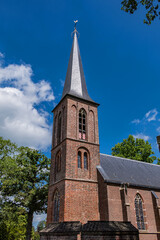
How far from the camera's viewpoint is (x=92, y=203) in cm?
1817

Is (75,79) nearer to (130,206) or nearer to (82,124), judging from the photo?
(82,124)

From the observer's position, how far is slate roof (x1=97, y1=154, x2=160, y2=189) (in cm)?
2019

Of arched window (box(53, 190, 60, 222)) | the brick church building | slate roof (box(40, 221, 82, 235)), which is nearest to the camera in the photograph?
slate roof (box(40, 221, 82, 235))

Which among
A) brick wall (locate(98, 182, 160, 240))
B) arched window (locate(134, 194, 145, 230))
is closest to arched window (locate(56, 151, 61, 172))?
brick wall (locate(98, 182, 160, 240))

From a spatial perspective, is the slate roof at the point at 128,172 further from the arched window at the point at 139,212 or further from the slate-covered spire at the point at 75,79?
the slate-covered spire at the point at 75,79

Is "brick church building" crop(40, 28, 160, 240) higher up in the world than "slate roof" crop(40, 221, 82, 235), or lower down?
higher up

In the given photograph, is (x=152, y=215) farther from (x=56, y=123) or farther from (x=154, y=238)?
(x=56, y=123)

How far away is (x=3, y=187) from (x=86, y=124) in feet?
43.9

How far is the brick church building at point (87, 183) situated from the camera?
17.1m

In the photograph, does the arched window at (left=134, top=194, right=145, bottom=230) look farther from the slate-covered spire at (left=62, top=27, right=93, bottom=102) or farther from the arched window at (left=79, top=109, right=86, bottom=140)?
the slate-covered spire at (left=62, top=27, right=93, bottom=102)

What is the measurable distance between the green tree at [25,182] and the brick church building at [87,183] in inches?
272

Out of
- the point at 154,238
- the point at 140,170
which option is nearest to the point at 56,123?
the point at 140,170

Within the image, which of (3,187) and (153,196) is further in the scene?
(3,187)

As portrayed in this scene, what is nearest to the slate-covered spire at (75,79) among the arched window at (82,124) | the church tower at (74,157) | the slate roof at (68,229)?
the church tower at (74,157)
